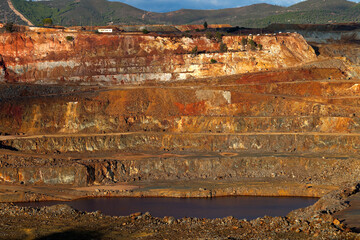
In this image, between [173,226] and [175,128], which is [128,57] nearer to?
[175,128]

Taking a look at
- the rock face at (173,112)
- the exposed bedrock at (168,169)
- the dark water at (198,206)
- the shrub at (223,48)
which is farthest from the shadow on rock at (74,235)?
the shrub at (223,48)

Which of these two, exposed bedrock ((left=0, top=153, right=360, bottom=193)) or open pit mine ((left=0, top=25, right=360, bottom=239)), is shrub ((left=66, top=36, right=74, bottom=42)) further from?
exposed bedrock ((left=0, top=153, right=360, bottom=193))

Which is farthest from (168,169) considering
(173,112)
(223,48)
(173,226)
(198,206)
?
(223,48)

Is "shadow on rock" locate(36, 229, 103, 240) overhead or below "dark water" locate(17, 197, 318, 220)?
overhead

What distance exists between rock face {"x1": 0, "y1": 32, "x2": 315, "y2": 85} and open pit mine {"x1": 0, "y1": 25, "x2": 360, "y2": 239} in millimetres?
252

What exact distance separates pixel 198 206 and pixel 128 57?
6012 cm

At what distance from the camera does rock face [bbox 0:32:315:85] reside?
117625 millimetres

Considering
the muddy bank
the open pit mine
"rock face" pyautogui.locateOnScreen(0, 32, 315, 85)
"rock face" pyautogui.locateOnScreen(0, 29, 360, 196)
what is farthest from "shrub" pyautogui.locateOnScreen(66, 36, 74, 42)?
the muddy bank

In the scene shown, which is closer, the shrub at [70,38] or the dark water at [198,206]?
the dark water at [198,206]

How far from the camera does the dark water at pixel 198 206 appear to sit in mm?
63188

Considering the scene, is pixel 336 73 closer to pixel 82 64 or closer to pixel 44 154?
pixel 82 64

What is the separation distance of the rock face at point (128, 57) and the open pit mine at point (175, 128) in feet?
0.83

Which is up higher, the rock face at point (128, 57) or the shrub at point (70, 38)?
the shrub at point (70, 38)

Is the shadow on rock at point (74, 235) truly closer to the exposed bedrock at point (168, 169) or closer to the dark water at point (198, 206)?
the dark water at point (198, 206)
